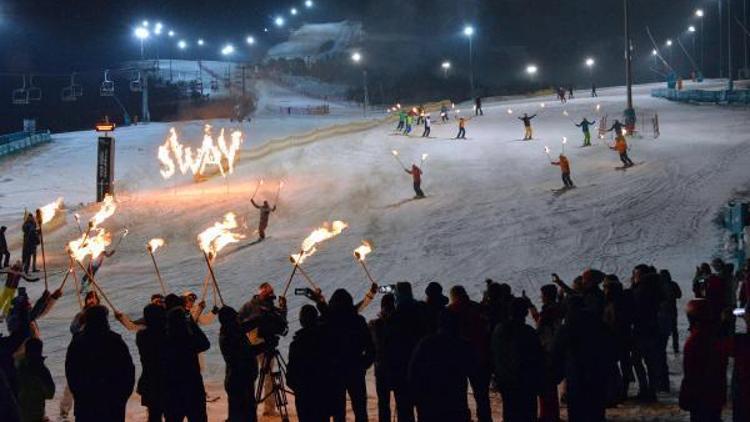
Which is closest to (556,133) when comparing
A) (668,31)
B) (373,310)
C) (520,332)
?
(373,310)

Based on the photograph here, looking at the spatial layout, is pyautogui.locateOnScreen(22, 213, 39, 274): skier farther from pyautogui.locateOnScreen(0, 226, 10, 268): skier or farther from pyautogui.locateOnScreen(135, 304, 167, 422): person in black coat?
pyautogui.locateOnScreen(135, 304, 167, 422): person in black coat

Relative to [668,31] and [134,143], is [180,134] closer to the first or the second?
[134,143]

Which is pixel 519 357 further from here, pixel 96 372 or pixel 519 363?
pixel 96 372

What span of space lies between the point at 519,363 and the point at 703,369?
1.40m

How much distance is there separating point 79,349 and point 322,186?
2446 centimetres

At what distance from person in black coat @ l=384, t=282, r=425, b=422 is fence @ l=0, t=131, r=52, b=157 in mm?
41739

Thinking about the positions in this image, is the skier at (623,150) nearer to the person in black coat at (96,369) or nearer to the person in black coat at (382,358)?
the person in black coat at (382,358)

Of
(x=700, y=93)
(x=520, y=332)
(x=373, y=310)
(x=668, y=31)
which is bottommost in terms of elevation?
(x=373, y=310)

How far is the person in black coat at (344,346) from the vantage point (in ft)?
24.7

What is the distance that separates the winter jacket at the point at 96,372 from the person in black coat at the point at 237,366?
1.01 m

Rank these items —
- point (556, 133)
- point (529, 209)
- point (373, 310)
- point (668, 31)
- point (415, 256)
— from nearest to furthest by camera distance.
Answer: point (373, 310) → point (415, 256) → point (529, 209) → point (556, 133) → point (668, 31)

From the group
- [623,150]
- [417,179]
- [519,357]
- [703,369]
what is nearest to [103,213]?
[519,357]

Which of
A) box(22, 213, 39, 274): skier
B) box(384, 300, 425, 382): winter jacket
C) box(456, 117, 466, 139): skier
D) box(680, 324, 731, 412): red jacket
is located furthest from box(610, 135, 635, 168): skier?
box(680, 324, 731, 412): red jacket

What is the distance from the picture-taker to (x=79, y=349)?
6.80 metres
